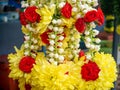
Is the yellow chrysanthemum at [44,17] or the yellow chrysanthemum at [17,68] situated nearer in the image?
the yellow chrysanthemum at [44,17]

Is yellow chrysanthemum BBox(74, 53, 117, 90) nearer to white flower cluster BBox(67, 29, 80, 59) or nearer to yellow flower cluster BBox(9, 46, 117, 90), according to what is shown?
yellow flower cluster BBox(9, 46, 117, 90)

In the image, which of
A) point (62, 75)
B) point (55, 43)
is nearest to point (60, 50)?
point (55, 43)

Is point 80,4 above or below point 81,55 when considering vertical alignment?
above

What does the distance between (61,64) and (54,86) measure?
0.15 metres

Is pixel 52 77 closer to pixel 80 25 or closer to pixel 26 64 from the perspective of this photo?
pixel 26 64

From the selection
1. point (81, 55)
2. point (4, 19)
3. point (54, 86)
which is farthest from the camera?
point (4, 19)

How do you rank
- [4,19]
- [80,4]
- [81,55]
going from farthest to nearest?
[4,19]
[81,55]
[80,4]

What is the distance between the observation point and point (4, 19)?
219 inches

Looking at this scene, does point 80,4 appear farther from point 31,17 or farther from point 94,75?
point 94,75

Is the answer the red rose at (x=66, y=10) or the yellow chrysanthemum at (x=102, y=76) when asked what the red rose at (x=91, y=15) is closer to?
the red rose at (x=66, y=10)

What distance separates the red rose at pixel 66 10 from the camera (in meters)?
1.72

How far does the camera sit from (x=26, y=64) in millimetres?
1799

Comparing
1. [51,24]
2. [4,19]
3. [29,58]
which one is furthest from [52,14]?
[4,19]

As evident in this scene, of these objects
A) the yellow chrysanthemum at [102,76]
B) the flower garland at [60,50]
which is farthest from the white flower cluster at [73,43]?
the yellow chrysanthemum at [102,76]
